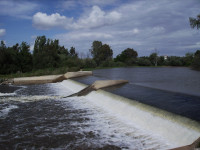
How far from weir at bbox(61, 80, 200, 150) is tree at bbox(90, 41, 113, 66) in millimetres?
55002

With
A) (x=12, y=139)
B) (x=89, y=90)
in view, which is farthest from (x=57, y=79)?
(x=12, y=139)

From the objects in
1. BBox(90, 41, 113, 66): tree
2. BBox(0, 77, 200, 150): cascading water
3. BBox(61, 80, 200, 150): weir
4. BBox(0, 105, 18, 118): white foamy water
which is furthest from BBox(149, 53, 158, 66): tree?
BBox(0, 105, 18, 118): white foamy water

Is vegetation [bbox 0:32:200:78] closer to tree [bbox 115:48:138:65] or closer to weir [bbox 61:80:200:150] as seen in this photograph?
tree [bbox 115:48:138:65]

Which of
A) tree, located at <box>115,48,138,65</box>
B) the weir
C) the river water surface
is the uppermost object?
tree, located at <box>115,48,138,65</box>

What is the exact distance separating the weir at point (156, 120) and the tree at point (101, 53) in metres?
55.0

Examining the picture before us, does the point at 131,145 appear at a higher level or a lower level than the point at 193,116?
lower

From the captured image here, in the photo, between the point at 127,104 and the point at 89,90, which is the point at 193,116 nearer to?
the point at 127,104

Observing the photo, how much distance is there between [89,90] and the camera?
35.5 ft

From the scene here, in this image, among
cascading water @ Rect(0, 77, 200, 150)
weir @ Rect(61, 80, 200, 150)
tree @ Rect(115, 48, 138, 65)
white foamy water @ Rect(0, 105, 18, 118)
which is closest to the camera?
weir @ Rect(61, 80, 200, 150)

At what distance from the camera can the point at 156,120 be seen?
548 centimetres

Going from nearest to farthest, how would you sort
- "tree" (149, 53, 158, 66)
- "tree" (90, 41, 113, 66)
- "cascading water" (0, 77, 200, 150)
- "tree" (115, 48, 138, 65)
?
"cascading water" (0, 77, 200, 150) < "tree" (149, 53, 158, 66) < "tree" (90, 41, 113, 66) < "tree" (115, 48, 138, 65)

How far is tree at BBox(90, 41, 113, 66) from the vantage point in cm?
6328

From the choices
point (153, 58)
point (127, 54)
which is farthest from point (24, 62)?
point (127, 54)

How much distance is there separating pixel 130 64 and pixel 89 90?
155ft
